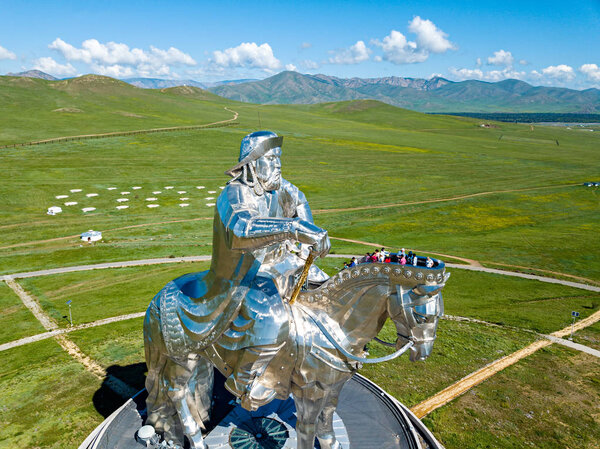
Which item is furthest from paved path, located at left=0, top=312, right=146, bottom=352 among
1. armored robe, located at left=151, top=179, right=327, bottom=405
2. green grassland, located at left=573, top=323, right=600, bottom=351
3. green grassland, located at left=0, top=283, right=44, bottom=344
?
green grassland, located at left=573, top=323, right=600, bottom=351

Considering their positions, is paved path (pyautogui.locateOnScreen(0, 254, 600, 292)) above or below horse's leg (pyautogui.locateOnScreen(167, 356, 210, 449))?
below

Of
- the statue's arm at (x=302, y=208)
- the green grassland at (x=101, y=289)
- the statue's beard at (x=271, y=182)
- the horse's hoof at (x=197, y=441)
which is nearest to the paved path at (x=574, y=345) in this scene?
the statue's arm at (x=302, y=208)

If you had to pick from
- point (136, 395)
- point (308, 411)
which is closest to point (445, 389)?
point (308, 411)

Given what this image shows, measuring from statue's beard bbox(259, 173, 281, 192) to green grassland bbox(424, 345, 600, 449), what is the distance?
31.8 ft

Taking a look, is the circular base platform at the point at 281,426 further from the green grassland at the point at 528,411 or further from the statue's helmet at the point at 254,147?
the statue's helmet at the point at 254,147

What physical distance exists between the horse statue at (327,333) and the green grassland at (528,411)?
591cm

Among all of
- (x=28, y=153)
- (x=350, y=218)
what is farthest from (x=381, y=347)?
(x=28, y=153)

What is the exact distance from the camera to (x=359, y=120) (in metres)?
164

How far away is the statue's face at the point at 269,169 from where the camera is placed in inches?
314

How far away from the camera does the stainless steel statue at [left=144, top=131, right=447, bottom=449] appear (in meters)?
7.39

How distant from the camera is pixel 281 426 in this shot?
11.4 metres

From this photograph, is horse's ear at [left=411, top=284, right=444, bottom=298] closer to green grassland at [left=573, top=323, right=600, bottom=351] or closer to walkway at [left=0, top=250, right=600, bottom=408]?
walkway at [left=0, top=250, right=600, bottom=408]

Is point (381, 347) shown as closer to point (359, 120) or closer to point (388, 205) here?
point (388, 205)

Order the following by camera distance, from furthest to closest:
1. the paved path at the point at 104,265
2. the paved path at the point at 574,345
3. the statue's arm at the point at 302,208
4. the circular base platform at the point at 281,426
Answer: the paved path at the point at 104,265 → the paved path at the point at 574,345 → the circular base platform at the point at 281,426 → the statue's arm at the point at 302,208
